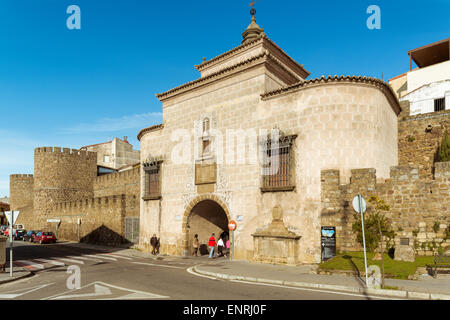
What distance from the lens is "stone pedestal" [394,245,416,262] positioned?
1338 cm

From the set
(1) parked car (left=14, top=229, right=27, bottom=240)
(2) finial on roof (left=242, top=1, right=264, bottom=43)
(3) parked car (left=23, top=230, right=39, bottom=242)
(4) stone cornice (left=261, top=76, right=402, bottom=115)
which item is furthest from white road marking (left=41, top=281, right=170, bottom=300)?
(1) parked car (left=14, top=229, right=27, bottom=240)

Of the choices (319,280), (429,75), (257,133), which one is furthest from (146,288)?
(429,75)

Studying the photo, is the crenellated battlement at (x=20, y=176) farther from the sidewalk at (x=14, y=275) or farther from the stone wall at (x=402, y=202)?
the stone wall at (x=402, y=202)

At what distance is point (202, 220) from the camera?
23188 mm

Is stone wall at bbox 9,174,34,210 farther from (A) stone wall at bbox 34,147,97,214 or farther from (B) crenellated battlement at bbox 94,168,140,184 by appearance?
(B) crenellated battlement at bbox 94,168,140,184

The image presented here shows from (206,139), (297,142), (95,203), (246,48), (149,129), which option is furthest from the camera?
(95,203)

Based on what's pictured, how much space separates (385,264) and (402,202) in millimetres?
3424

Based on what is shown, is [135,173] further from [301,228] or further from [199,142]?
[301,228]

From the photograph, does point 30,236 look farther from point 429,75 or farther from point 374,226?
point 429,75

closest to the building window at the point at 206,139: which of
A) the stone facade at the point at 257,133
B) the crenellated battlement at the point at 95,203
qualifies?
the stone facade at the point at 257,133

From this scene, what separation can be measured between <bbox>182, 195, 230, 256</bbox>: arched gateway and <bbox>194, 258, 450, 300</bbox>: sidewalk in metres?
6.44

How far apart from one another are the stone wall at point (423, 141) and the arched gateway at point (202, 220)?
11.7m
